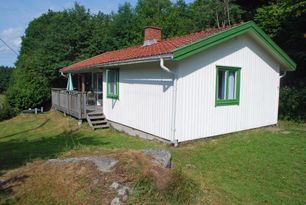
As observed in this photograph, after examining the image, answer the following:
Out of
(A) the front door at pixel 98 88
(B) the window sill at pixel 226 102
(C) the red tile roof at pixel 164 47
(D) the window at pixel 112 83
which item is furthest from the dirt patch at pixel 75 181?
(A) the front door at pixel 98 88

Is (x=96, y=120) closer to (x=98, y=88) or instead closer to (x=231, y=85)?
(x=98, y=88)

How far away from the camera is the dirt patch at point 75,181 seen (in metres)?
3.87

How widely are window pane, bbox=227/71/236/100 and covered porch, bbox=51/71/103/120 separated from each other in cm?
639

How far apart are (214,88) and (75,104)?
751cm

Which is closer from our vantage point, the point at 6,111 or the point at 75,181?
the point at 75,181

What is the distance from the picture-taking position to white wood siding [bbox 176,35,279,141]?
795 centimetres

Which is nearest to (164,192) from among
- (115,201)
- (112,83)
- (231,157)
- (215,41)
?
(115,201)

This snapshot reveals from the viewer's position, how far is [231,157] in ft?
22.6

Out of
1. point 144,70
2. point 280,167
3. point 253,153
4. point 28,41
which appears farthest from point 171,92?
point 28,41

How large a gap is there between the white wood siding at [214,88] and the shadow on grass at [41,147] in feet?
10.3

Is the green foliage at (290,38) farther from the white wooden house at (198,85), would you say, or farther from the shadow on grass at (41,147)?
the shadow on grass at (41,147)

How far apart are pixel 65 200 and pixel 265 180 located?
3814mm

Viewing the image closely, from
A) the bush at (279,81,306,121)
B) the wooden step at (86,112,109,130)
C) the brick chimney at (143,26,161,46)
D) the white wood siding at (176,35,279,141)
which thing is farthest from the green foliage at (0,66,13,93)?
the white wood siding at (176,35,279,141)

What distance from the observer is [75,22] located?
80.0 feet
